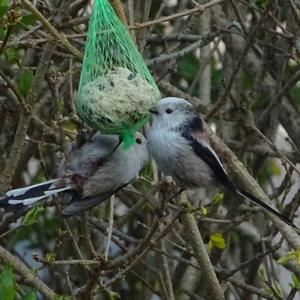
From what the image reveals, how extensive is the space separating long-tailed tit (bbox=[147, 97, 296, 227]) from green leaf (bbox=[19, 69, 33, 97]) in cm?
46

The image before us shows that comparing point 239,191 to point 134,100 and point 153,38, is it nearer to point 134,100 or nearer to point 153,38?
point 134,100

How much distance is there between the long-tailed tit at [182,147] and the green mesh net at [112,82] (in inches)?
2.5

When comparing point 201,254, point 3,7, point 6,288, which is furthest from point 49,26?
point 201,254

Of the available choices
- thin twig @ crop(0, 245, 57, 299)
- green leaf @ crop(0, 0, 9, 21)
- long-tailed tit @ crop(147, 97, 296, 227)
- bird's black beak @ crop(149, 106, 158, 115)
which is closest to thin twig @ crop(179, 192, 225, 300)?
long-tailed tit @ crop(147, 97, 296, 227)

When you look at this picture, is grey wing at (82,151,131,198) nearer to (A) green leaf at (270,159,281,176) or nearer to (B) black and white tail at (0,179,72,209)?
(B) black and white tail at (0,179,72,209)

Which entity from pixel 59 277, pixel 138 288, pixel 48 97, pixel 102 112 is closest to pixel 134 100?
pixel 102 112

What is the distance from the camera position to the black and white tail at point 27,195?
2.79 m

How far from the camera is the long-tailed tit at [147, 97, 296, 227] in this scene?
10.1 ft

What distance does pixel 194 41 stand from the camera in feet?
14.3

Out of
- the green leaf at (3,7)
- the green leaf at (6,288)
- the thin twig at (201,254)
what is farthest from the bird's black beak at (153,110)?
the green leaf at (6,288)

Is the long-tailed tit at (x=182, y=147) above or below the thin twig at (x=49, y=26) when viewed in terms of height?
below

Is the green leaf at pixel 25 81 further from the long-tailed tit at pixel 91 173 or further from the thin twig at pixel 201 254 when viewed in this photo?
the thin twig at pixel 201 254

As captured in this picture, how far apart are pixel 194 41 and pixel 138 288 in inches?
53.3

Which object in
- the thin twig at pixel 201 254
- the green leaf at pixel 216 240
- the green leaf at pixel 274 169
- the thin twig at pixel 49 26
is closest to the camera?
the thin twig at pixel 49 26
